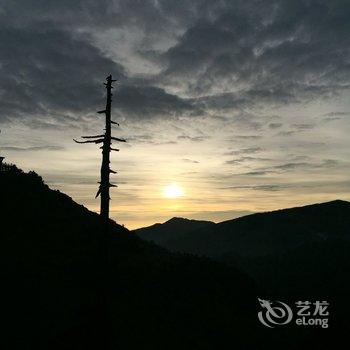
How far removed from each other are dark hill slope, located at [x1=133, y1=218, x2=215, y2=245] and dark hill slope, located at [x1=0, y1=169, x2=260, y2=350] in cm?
11693

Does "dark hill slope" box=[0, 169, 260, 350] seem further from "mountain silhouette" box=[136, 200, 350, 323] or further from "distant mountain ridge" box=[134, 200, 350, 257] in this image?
"distant mountain ridge" box=[134, 200, 350, 257]

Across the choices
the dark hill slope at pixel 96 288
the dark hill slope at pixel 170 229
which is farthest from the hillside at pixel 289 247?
the dark hill slope at pixel 96 288

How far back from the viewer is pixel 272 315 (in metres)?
31.4

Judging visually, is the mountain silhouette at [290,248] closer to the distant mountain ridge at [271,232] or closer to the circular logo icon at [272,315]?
the distant mountain ridge at [271,232]

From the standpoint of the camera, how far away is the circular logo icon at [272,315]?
1194 inches

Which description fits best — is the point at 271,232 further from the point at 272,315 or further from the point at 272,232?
the point at 272,315

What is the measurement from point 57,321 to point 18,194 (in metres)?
18.4

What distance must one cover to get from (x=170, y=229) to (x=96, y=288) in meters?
144


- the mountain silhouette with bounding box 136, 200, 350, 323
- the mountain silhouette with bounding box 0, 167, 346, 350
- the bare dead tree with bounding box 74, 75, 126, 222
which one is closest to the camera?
the bare dead tree with bounding box 74, 75, 126, 222

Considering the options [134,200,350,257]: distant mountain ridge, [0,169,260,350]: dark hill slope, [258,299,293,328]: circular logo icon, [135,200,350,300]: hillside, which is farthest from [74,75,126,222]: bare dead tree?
[134,200,350,257]: distant mountain ridge

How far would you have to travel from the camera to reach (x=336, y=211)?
11694 cm

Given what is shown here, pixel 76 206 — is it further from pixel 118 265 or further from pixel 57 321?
pixel 57 321

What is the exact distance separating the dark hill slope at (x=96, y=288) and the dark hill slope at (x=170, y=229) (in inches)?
4604

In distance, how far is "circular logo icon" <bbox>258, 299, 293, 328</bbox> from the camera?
30.3m
